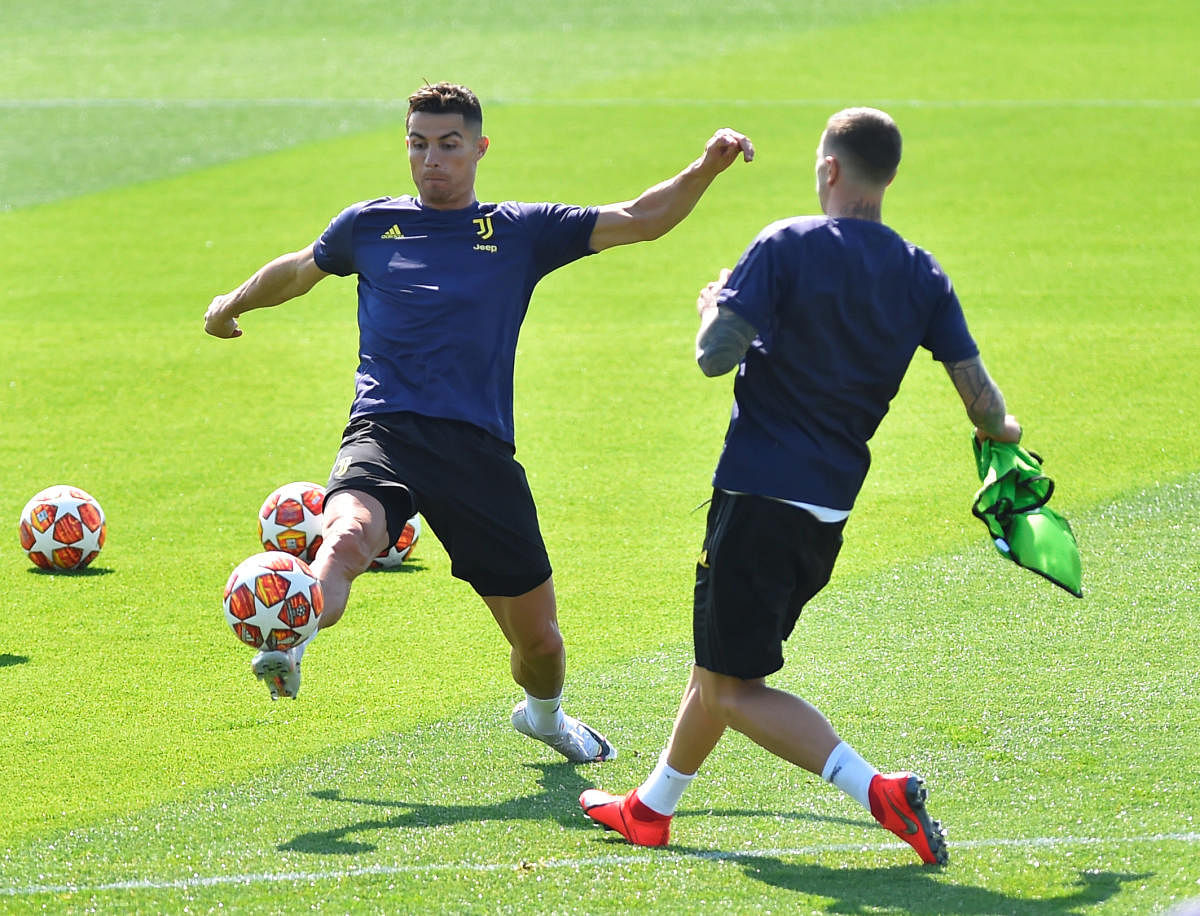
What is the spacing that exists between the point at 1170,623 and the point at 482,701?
3.34 m

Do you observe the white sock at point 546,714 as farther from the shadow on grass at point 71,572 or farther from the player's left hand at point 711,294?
the shadow on grass at point 71,572

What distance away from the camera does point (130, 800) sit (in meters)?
6.29

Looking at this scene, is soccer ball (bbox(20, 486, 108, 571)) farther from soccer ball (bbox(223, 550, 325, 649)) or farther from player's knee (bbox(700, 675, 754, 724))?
player's knee (bbox(700, 675, 754, 724))

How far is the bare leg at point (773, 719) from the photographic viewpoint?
550 cm

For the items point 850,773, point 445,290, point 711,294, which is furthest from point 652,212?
point 850,773

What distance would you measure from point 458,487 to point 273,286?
4.32 ft

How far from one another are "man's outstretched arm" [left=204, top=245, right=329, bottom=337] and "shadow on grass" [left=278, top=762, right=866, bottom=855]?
205 centimetres

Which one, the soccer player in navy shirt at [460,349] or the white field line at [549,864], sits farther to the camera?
the soccer player in navy shirt at [460,349]

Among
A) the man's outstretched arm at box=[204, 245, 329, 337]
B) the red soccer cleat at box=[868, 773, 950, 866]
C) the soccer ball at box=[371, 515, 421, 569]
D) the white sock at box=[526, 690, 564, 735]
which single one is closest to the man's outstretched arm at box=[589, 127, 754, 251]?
the man's outstretched arm at box=[204, 245, 329, 337]

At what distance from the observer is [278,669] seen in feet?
18.7

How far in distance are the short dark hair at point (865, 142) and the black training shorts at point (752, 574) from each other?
3.62 ft

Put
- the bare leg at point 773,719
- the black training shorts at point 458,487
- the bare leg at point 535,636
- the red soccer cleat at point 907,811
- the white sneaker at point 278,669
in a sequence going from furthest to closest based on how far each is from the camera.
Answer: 1. the bare leg at point 535,636
2. the black training shorts at point 458,487
3. the white sneaker at point 278,669
4. the bare leg at point 773,719
5. the red soccer cleat at point 907,811

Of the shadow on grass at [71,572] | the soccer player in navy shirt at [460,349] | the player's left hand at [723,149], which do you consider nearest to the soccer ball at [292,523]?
the shadow on grass at [71,572]

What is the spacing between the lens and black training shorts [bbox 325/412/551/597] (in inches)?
247
